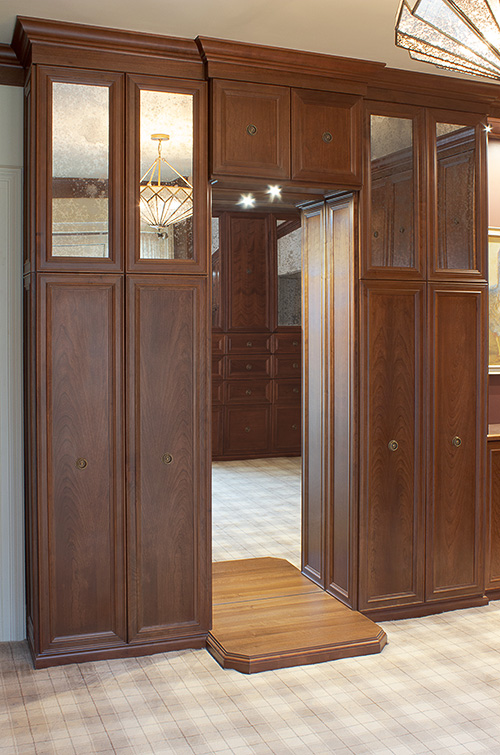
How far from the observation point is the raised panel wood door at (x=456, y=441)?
3.77m

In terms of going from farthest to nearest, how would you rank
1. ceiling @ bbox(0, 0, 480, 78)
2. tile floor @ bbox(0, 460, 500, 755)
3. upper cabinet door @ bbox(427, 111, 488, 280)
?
upper cabinet door @ bbox(427, 111, 488, 280), ceiling @ bbox(0, 0, 480, 78), tile floor @ bbox(0, 460, 500, 755)

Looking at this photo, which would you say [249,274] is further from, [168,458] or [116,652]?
[116,652]

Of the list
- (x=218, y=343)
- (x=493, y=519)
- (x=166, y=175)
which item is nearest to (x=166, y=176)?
(x=166, y=175)

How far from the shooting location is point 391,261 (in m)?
3.66

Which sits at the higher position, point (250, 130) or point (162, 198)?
point (250, 130)

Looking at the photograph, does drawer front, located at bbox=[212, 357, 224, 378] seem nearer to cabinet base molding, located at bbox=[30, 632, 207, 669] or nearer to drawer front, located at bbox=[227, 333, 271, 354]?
drawer front, located at bbox=[227, 333, 271, 354]

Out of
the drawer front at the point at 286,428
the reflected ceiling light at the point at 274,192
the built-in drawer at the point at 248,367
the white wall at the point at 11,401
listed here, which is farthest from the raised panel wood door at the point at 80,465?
the drawer front at the point at 286,428

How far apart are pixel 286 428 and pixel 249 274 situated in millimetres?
1870

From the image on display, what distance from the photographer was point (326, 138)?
3.48 metres

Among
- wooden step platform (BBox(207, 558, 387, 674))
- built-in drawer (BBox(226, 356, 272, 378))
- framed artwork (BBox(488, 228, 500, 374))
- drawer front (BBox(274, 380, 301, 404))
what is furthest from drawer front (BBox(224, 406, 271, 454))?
framed artwork (BBox(488, 228, 500, 374))

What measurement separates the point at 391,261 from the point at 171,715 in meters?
2.31

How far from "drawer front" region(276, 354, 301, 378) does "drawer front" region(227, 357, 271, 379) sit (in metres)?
0.12

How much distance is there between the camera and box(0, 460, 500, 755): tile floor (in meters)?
2.54

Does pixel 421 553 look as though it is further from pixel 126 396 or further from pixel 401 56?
pixel 401 56
